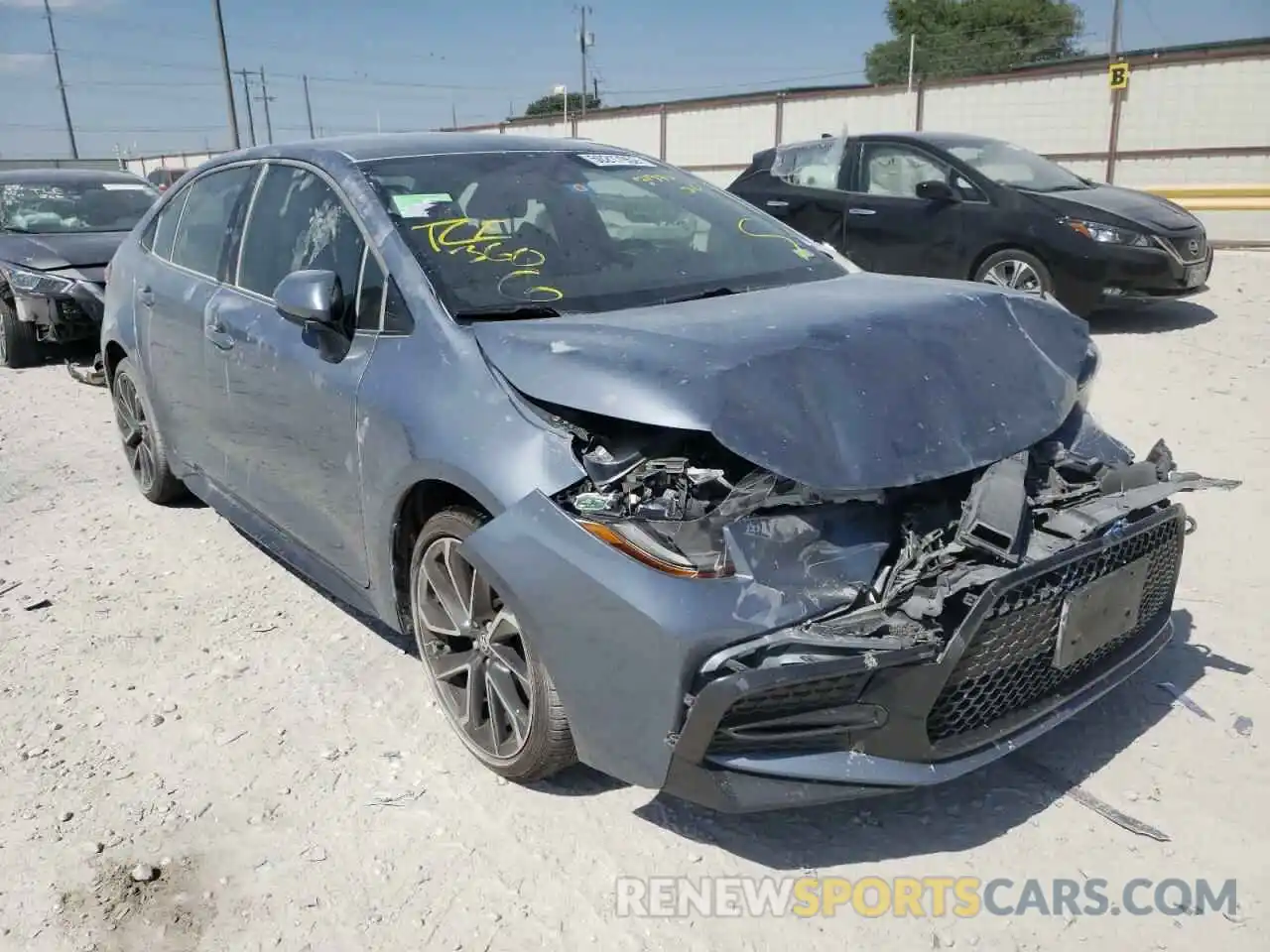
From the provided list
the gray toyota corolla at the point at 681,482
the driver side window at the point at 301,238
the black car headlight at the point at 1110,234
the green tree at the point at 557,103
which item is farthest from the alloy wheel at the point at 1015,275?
the green tree at the point at 557,103

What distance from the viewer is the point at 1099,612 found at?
2.62 meters

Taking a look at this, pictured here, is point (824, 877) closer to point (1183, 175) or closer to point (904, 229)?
point (904, 229)

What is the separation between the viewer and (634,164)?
4090 mm

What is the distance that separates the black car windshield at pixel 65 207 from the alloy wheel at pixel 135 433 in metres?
4.44

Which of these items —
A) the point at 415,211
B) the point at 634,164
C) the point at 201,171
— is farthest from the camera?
the point at 201,171

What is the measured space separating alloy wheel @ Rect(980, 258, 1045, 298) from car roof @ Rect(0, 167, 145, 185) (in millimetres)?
→ 8220

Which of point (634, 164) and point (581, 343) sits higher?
point (634, 164)

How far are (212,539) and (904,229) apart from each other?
246 inches

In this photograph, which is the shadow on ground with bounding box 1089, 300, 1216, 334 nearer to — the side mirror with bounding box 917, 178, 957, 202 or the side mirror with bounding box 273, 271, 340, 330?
the side mirror with bounding box 917, 178, 957, 202

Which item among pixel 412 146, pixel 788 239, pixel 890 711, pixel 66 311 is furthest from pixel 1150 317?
pixel 66 311

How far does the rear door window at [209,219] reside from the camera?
164 inches

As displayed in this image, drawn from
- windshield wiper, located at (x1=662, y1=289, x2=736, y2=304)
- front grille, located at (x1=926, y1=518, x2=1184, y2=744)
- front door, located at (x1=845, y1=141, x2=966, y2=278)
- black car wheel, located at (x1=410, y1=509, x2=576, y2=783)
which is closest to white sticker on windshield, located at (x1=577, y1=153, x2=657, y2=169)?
windshield wiper, located at (x1=662, y1=289, x2=736, y2=304)

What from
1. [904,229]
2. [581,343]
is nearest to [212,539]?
[581,343]

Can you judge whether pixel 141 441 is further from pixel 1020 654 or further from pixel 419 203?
pixel 1020 654
